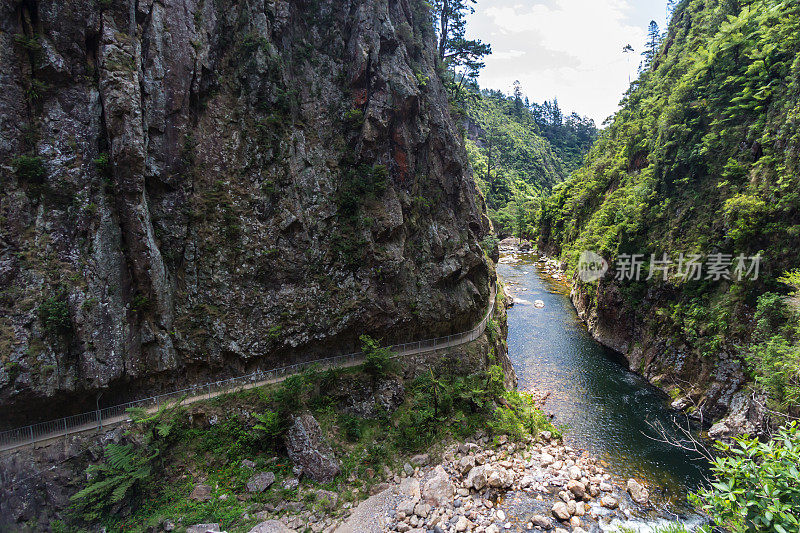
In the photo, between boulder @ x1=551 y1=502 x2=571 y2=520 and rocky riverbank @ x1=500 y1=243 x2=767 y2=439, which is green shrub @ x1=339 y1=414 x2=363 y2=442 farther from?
rocky riverbank @ x1=500 y1=243 x2=767 y2=439

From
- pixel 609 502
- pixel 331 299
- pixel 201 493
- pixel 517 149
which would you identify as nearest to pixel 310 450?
pixel 201 493

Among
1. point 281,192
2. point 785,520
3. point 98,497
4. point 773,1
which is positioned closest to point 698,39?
point 773,1

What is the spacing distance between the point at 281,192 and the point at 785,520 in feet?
67.5

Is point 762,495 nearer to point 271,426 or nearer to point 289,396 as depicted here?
point 289,396

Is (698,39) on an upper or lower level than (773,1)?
upper

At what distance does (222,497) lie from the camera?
14.0 m

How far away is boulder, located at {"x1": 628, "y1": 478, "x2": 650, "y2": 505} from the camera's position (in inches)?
647

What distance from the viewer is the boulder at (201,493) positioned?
543 inches

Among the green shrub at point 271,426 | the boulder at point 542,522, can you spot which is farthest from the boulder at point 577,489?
the green shrub at point 271,426

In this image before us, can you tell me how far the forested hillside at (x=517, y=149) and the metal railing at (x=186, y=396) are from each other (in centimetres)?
6351

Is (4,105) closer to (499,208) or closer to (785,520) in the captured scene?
(785,520)

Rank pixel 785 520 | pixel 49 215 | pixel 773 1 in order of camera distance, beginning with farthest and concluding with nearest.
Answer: pixel 773 1 → pixel 49 215 → pixel 785 520

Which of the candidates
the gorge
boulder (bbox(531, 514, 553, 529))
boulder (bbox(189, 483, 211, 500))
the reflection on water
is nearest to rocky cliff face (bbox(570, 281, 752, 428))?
the gorge

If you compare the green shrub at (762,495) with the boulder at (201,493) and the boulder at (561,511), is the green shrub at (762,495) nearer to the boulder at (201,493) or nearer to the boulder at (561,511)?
the boulder at (561,511)
